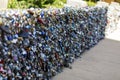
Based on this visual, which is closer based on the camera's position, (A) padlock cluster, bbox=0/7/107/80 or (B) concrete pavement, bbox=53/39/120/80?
(A) padlock cluster, bbox=0/7/107/80

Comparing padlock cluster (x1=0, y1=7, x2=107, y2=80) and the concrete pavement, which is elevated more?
padlock cluster (x1=0, y1=7, x2=107, y2=80)

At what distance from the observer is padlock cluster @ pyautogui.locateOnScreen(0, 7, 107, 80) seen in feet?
14.8

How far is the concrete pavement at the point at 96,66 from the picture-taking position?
24.3 feet

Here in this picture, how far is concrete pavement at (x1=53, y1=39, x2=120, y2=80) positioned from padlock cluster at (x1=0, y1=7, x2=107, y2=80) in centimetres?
21

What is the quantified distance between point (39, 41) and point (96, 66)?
10.4 ft

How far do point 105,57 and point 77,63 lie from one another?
175 cm

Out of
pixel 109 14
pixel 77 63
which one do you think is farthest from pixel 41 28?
pixel 109 14

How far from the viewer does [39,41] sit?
581cm

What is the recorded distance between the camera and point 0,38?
13.9 ft

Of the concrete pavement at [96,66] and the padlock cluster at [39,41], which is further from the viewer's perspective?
the concrete pavement at [96,66]

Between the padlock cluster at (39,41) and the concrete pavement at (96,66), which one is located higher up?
the padlock cluster at (39,41)

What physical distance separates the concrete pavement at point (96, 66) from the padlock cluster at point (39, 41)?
0.21 meters

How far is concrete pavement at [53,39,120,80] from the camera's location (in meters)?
7.41

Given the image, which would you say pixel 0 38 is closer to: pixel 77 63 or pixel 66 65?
pixel 66 65
